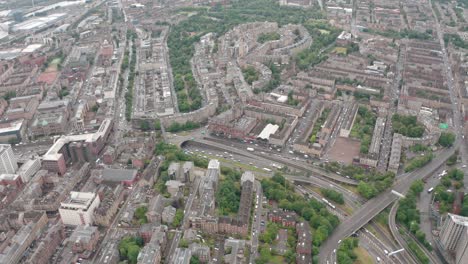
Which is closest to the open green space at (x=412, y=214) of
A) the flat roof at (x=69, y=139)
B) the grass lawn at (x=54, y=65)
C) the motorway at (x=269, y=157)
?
the motorway at (x=269, y=157)

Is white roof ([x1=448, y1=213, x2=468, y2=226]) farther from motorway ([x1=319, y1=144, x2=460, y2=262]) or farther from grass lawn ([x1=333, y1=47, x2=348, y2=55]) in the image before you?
grass lawn ([x1=333, y1=47, x2=348, y2=55])

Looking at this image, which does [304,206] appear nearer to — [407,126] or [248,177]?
[248,177]

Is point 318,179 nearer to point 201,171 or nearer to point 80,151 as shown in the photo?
point 201,171

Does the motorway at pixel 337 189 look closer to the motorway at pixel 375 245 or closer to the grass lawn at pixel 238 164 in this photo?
the motorway at pixel 375 245

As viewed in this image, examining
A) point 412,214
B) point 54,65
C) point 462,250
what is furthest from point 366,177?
point 54,65

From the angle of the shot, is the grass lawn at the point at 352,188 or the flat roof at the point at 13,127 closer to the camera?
the grass lawn at the point at 352,188
